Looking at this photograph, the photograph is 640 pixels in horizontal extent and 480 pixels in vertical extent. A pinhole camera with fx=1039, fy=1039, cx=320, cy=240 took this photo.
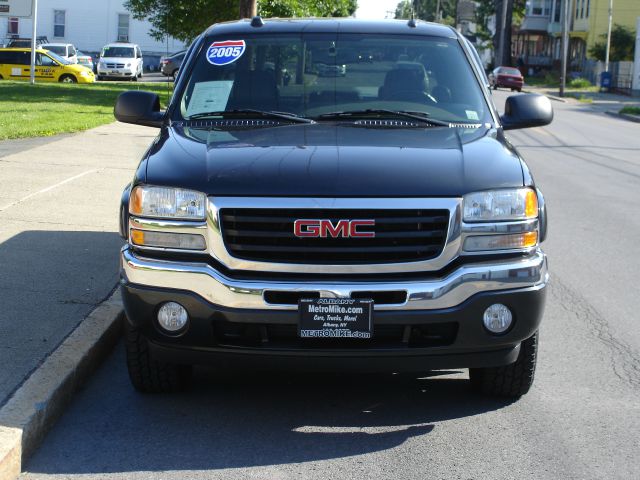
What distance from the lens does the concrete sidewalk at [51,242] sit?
19.0 ft

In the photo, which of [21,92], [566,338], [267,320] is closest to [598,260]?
[566,338]

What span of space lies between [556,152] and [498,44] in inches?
2317

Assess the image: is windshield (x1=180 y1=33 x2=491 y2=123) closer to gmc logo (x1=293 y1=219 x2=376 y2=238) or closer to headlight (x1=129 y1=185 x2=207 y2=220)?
headlight (x1=129 y1=185 x2=207 y2=220)

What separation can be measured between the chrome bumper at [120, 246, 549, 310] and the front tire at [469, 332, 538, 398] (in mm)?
496

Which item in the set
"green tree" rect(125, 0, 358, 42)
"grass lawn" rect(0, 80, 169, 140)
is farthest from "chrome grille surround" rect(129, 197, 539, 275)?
"green tree" rect(125, 0, 358, 42)

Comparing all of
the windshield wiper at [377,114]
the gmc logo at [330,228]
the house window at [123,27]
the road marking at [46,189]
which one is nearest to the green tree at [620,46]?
the house window at [123,27]

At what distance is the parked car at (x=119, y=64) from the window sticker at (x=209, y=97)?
4719cm

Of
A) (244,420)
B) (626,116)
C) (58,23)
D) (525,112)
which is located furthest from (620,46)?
(244,420)

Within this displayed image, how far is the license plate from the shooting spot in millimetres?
4492

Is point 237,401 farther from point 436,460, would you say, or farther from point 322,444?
point 436,460

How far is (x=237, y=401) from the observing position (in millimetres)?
5266

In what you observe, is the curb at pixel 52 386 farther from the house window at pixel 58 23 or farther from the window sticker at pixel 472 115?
the house window at pixel 58 23

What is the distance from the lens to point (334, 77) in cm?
601

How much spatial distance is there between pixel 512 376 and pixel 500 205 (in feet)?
3.18
